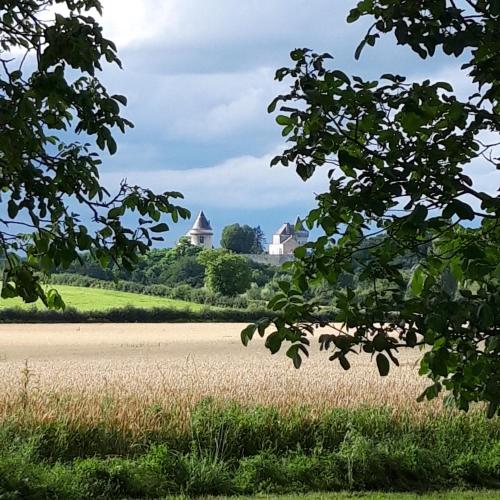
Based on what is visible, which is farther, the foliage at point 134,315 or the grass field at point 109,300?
the grass field at point 109,300

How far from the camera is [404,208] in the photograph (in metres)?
3.39

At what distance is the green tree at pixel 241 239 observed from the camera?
65.7m

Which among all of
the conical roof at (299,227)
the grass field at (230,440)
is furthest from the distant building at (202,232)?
the conical roof at (299,227)

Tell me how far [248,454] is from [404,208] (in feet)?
25.9

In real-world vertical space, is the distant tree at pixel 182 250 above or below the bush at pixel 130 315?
above

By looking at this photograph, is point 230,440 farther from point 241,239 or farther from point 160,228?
point 241,239

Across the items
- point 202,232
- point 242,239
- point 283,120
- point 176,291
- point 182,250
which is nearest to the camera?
point 283,120

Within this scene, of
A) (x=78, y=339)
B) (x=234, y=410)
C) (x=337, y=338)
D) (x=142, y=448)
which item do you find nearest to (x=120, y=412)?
(x=142, y=448)

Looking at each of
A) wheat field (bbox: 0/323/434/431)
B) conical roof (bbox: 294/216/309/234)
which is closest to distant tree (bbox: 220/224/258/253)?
wheat field (bbox: 0/323/434/431)

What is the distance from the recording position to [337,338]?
3.22 metres

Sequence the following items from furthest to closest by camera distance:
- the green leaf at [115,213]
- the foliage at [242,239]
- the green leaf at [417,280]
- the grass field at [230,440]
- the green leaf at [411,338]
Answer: the foliage at [242,239] → the grass field at [230,440] → the green leaf at [115,213] → the green leaf at [417,280] → the green leaf at [411,338]

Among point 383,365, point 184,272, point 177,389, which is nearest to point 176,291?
point 184,272

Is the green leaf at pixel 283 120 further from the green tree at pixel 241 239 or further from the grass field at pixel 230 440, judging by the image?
the green tree at pixel 241 239

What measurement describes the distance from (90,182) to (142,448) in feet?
23.6
